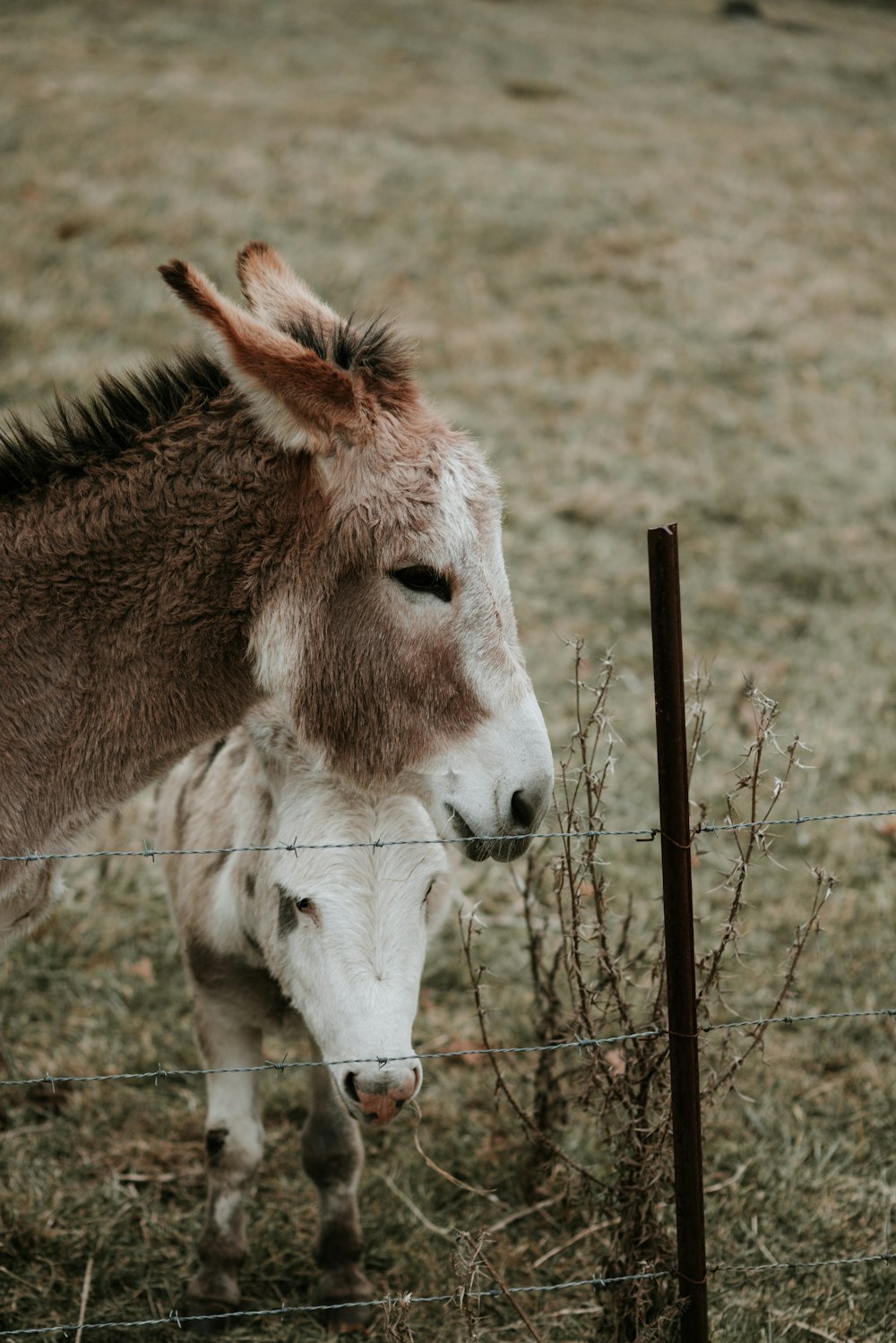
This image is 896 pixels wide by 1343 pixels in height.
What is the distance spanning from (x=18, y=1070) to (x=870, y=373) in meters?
11.6

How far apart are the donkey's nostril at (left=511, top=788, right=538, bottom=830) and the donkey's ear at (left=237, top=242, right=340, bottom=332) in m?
1.33

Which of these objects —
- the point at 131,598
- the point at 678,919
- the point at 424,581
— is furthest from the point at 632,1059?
the point at 131,598

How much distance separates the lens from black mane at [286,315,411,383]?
3.03 m

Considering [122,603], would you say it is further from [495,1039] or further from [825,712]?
[825,712]

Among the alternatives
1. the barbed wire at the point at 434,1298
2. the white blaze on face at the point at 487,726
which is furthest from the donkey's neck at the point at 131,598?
the barbed wire at the point at 434,1298

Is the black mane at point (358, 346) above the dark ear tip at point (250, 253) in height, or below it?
below

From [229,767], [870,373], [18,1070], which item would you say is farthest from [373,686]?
[870,373]

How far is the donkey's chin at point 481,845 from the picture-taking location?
288cm

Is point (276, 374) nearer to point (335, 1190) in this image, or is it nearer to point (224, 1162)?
point (224, 1162)

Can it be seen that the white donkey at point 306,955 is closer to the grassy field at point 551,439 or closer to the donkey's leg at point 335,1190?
the donkey's leg at point 335,1190

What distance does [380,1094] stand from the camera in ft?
8.82

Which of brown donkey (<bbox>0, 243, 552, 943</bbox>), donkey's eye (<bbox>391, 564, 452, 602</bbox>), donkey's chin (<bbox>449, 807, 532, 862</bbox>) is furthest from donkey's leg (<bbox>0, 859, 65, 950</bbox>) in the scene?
donkey's eye (<bbox>391, 564, 452, 602</bbox>)

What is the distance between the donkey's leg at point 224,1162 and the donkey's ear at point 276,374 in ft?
5.86

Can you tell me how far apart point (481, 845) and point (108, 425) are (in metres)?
1.52
